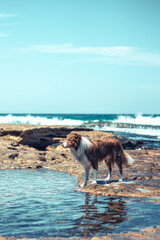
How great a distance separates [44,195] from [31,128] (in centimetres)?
1132

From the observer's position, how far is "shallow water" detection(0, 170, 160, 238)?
5941 mm

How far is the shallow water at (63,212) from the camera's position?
5.94 metres

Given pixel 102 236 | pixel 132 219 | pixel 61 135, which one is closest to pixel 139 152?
pixel 61 135

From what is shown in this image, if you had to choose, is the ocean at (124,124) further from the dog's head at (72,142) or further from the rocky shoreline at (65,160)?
the dog's head at (72,142)

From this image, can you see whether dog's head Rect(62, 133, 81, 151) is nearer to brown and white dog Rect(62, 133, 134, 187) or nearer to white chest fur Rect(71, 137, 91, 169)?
brown and white dog Rect(62, 133, 134, 187)

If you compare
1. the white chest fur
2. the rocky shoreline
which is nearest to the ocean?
the rocky shoreline

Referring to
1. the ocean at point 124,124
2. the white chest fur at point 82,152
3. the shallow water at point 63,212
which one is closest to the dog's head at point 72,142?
the white chest fur at point 82,152

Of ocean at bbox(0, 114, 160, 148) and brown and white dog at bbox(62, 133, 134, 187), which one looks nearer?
brown and white dog at bbox(62, 133, 134, 187)

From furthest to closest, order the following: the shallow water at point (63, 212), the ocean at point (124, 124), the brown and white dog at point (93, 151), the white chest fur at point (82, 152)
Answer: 1. the ocean at point (124, 124)
2. the white chest fur at point (82, 152)
3. the brown and white dog at point (93, 151)
4. the shallow water at point (63, 212)

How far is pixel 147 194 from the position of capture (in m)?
8.55

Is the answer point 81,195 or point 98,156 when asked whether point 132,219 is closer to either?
point 81,195

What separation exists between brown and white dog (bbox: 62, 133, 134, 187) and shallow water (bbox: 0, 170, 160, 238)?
95 centimetres

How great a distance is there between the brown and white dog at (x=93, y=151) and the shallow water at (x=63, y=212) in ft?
3.12

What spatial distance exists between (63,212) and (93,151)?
296cm
